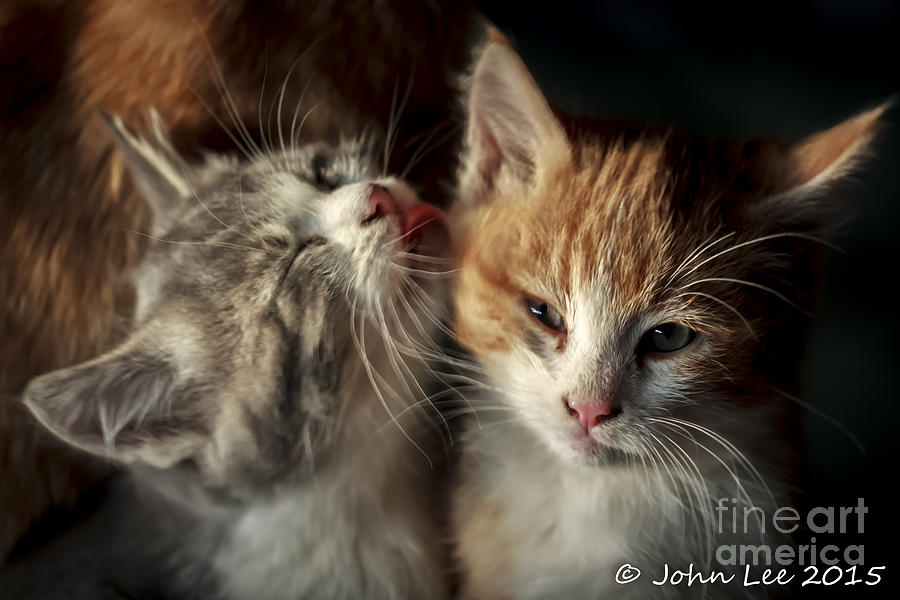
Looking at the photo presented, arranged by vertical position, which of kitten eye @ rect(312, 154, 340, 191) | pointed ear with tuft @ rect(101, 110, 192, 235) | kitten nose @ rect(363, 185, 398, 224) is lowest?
kitten nose @ rect(363, 185, 398, 224)

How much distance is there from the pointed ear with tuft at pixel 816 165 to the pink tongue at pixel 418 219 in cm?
32

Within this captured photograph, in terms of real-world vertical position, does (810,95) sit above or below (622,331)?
above

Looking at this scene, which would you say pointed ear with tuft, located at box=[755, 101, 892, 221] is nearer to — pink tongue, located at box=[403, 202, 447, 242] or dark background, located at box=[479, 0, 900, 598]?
dark background, located at box=[479, 0, 900, 598]

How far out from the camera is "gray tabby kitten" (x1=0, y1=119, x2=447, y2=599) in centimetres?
80

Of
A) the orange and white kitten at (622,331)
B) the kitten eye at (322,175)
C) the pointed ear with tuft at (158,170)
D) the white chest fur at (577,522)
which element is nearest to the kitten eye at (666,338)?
the orange and white kitten at (622,331)

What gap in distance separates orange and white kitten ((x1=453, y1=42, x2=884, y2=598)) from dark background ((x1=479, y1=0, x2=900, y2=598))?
13cm

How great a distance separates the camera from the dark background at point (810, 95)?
0.87 meters

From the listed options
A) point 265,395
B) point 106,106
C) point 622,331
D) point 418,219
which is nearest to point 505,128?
point 418,219

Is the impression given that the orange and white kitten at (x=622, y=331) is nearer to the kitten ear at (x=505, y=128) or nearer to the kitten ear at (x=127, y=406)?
the kitten ear at (x=505, y=128)

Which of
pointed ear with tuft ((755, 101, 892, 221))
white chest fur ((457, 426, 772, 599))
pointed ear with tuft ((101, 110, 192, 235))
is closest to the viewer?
pointed ear with tuft ((755, 101, 892, 221))

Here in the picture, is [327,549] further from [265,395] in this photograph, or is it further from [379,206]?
[379,206]

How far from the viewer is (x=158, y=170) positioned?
93 cm

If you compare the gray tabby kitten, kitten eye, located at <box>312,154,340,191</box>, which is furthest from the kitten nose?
kitten eye, located at <box>312,154,340,191</box>

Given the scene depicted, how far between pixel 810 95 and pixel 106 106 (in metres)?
0.85
